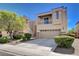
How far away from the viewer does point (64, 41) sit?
557 cm

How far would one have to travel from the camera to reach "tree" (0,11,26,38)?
5.78 m

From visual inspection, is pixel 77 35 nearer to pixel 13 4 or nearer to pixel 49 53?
pixel 49 53

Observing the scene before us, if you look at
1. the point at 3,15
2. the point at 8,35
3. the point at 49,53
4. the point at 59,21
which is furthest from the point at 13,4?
the point at 49,53

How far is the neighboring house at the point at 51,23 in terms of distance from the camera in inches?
213

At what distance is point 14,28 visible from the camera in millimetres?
6016

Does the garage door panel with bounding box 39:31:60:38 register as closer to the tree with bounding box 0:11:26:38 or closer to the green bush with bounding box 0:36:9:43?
the tree with bounding box 0:11:26:38

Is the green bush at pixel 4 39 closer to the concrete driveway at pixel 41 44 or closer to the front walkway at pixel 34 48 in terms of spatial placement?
the front walkway at pixel 34 48

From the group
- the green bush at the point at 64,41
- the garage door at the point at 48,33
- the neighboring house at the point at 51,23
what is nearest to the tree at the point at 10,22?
the neighboring house at the point at 51,23

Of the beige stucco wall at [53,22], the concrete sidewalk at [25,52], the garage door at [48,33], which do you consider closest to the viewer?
the concrete sidewalk at [25,52]

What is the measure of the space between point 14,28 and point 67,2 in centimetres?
195

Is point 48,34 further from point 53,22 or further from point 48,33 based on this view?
point 53,22

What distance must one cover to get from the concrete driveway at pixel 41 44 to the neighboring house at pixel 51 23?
184 mm

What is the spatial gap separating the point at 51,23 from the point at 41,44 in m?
0.71

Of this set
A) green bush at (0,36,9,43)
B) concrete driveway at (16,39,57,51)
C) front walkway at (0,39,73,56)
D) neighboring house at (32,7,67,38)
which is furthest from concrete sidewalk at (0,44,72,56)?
neighboring house at (32,7,67,38)
